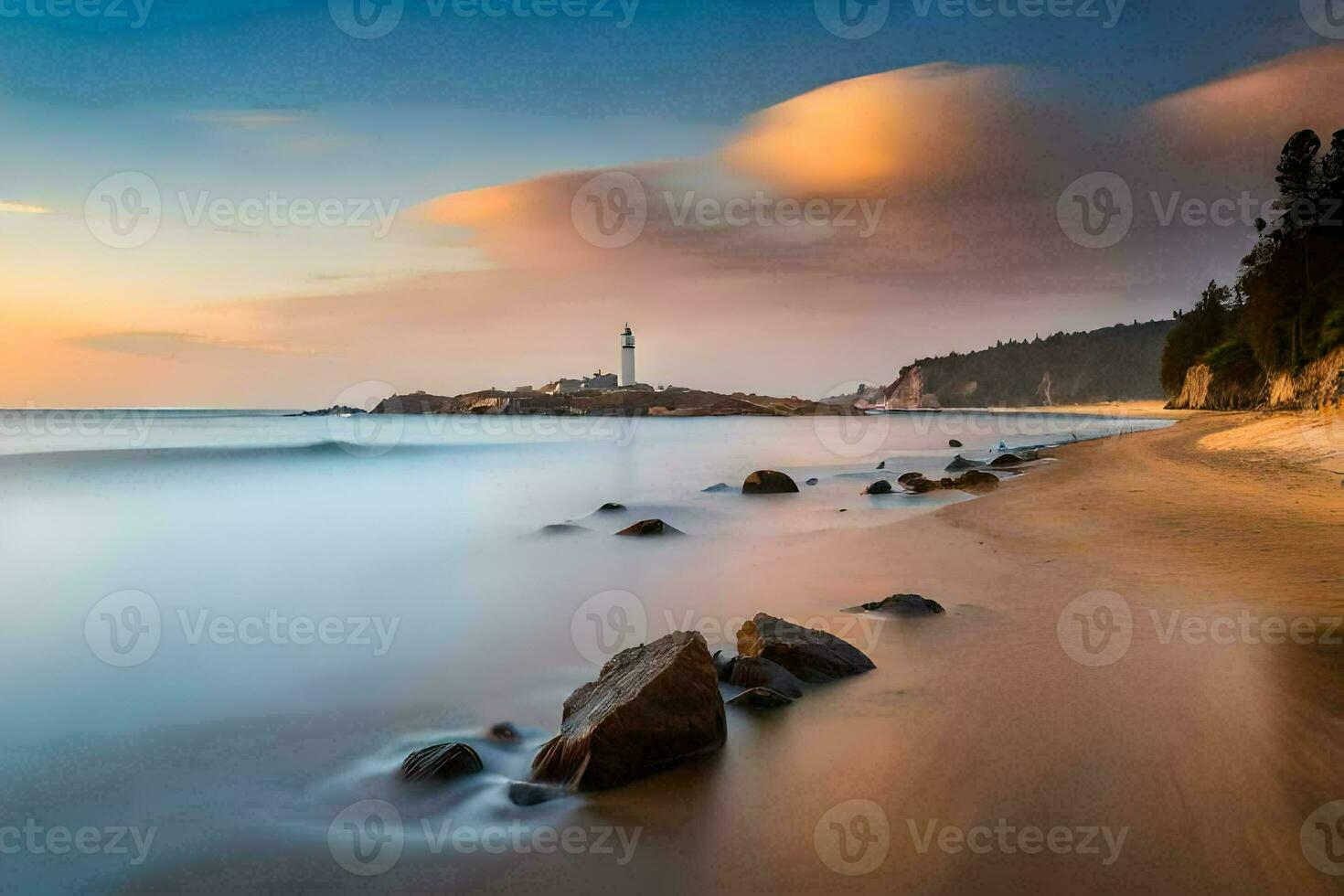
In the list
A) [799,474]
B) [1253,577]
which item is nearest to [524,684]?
[1253,577]

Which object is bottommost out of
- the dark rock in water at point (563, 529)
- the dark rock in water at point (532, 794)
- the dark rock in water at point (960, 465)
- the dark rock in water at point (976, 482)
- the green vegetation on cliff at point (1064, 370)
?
the dark rock in water at point (563, 529)

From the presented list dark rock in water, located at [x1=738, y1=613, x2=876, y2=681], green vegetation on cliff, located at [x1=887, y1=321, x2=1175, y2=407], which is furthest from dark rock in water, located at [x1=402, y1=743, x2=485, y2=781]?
green vegetation on cliff, located at [x1=887, y1=321, x2=1175, y2=407]

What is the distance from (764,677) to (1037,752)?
1.78 metres

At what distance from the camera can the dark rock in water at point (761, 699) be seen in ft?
16.4

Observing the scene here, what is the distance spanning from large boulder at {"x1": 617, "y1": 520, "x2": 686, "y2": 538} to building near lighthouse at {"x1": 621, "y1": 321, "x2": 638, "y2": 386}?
105 meters

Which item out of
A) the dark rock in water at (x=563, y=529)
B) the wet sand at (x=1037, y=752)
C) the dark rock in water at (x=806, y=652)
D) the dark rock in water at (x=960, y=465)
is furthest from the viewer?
the dark rock in water at (x=960, y=465)

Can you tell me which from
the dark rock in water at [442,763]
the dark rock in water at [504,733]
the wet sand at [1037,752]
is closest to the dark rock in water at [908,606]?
the wet sand at [1037,752]

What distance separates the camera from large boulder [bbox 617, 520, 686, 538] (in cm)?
1334

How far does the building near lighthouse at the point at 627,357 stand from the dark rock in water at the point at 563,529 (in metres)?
103

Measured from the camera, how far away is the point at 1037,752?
4160 millimetres

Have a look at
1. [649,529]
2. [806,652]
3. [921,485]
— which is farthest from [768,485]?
[806,652]

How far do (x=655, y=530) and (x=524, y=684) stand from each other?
7492 mm

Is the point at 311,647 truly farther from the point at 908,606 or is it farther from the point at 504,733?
the point at 908,606

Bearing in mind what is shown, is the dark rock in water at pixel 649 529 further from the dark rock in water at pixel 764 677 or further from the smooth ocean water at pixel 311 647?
the dark rock in water at pixel 764 677
